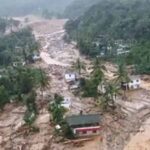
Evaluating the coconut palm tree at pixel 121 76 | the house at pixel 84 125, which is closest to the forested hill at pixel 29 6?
the coconut palm tree at pixel 121 76

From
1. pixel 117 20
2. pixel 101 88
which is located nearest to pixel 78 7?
pixel 117 20

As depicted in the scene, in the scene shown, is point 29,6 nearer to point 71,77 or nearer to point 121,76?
point 71,77

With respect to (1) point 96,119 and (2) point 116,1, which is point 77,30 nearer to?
(2) point 116,1

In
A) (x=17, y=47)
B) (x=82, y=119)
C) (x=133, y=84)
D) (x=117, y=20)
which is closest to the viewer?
(x=82, y=119)

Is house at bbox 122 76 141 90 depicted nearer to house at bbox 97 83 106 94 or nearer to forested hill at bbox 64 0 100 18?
house at bbox 97 83 106 94

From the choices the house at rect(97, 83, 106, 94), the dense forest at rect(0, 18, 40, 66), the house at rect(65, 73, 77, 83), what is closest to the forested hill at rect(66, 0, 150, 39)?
the dense forest at rect(0, 18, 40, 66)

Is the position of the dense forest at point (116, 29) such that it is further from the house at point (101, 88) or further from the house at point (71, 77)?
the house at point (101, 88)
